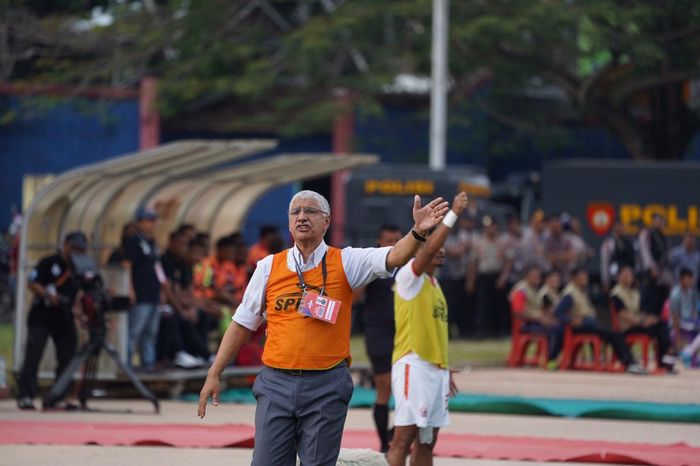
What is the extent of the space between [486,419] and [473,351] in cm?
734

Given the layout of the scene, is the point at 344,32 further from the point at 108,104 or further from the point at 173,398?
the point at 173,398

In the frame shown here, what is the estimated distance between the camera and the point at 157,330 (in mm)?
18031

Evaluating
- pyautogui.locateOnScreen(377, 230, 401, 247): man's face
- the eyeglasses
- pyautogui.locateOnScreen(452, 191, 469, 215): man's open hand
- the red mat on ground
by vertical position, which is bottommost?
the red mat on ground

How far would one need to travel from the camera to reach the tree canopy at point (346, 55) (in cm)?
2988

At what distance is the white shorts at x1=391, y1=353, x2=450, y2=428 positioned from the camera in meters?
10.4

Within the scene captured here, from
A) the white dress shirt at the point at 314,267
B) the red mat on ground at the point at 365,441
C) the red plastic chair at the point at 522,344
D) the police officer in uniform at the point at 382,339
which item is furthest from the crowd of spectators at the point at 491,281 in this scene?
the white dress shirt at the point at 314,267

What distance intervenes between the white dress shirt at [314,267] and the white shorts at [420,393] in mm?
2209

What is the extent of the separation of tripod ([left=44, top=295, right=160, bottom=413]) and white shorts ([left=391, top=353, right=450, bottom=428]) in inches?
222

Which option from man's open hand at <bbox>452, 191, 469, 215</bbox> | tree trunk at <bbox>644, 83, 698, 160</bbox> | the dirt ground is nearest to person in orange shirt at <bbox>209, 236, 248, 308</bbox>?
the dirt ground

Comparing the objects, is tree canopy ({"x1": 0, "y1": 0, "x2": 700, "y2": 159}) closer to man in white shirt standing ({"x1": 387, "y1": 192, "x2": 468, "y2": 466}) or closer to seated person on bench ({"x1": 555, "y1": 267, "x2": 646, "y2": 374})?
seated person on bench ({"x1": 555, "y1": 267, "x2": 646, "y2": 374})

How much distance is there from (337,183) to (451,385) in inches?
1003

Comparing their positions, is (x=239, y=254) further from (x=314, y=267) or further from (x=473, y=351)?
(x=314, y=267)

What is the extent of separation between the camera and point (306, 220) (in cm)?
818

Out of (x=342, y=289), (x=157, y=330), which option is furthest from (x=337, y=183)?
(x=342, y=289)
